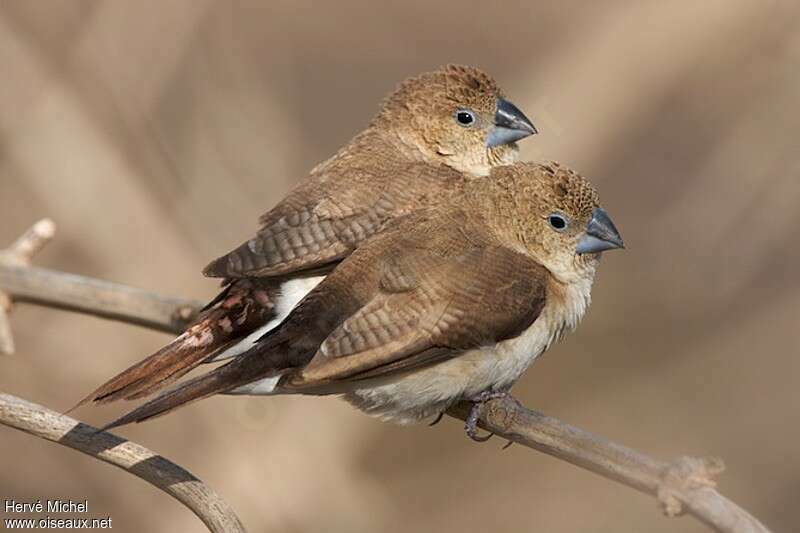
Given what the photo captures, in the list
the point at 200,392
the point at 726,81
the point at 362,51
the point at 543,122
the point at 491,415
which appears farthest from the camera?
the point at 362,51

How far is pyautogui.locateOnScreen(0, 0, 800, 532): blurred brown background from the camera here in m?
6.58

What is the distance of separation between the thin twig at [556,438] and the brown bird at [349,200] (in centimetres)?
42

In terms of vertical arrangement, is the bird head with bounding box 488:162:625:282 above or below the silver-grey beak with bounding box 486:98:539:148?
below

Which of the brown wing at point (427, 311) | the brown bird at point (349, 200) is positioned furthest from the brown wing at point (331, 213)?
the brown wing at point (427, 311)

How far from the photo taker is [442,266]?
477 cm

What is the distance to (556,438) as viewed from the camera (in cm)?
429

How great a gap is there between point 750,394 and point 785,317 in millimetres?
488

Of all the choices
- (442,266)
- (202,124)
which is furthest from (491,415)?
(202,124)

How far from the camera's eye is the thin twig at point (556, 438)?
3.93 m

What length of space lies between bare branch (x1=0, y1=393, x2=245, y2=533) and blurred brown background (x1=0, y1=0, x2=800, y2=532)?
7.67ft

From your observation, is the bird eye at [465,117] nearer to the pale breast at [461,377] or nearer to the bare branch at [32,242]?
the pale breast at [461,377]

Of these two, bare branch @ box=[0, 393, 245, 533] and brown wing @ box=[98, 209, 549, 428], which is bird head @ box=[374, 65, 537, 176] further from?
bare branch @ box=[0, 393, 245, 533]

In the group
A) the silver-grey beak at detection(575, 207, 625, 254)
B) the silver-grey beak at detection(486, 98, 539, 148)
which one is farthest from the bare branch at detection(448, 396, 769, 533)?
the silver-grey beak at detection(486, 98, 539, 148)

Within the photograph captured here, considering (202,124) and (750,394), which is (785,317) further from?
(202,124)
